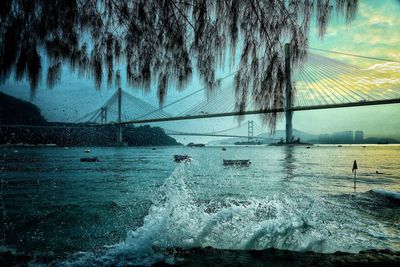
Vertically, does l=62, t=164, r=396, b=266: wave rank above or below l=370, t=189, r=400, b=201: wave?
above

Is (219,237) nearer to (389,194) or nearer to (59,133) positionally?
(389,194)

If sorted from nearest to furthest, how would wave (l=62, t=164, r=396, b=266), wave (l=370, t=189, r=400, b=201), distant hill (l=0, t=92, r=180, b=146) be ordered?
wave (l=62, t=164, r=396, b=266), wave (l=370, t=189, r=400, b=201), distant hill (l=0, t=92, r=180, b=146)

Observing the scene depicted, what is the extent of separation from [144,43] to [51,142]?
378 feet

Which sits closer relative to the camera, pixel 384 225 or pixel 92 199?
pixel 384 225

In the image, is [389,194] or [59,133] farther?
[59,133]

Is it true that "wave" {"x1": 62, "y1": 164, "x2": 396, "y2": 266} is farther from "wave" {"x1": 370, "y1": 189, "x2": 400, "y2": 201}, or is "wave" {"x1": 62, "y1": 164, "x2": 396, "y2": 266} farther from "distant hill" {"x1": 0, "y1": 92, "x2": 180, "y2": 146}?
A: "distant hill" {"x1": 0, "y1": 92, "x2": 180, "y2": 146}

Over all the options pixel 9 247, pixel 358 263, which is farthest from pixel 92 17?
pixel 9 247

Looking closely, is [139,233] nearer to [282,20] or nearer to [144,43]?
[144,43]

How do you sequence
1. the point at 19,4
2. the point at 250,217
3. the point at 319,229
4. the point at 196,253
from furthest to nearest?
the point at 250,217
the point at 319,229
the point at 196,253
the point at 19,4

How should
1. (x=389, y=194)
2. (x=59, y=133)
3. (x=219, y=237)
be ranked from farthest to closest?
(x=59, y=133) → (x=389, y=194) → (x=219, y=237)

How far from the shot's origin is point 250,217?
7645mm

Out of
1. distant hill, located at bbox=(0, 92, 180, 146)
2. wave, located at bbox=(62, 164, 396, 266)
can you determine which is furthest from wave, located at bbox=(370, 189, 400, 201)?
distant hill, located at bbox=(0, 92, 180, 146)

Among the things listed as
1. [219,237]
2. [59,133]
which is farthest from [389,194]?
[59,133]

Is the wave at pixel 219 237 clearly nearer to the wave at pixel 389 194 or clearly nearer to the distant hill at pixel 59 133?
the wave at pixel 389 194
